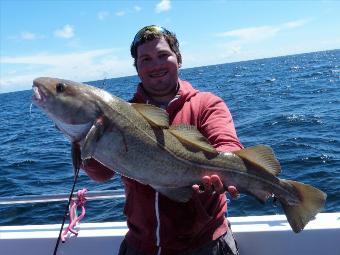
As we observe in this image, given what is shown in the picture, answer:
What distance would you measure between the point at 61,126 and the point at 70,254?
2.31 metres

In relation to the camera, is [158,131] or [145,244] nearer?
[158,131]

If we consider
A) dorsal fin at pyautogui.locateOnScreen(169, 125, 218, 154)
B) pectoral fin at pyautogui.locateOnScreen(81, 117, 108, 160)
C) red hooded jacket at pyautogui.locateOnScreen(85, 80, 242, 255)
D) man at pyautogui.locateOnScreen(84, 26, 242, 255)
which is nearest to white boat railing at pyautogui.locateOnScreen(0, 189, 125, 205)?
man at pyautogui.locateOnScreen(84, 26, 242, 255)

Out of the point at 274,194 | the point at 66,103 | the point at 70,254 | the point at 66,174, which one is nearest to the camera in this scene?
the point at 66,103

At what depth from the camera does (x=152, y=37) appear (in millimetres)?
4160

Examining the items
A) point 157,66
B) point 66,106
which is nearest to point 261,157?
point 157,66

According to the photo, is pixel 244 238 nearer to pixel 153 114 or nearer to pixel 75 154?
pixel 153 114

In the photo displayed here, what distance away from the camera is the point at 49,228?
5.46 metres

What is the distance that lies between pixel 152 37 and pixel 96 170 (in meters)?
1.33

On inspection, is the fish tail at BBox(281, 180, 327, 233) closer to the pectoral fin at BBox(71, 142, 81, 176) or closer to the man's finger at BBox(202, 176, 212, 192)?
the man's finger at BBox(202, 176, 212, 192)

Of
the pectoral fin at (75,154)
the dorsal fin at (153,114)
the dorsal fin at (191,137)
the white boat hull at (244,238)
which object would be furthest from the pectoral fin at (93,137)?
the white boat hull at (244,238)

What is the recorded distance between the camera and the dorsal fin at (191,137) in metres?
3.68

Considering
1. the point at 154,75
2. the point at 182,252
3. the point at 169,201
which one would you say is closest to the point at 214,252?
the point at 182,252

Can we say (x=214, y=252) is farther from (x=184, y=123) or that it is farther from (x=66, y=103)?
(x=66, y=103)

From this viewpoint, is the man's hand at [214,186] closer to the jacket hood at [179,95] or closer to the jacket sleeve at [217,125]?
the jacket sleeve at [217,125]
